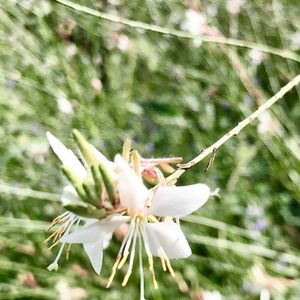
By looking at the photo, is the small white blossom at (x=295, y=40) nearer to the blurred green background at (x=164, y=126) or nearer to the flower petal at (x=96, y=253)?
the blurred green background at (x=164, y=126)

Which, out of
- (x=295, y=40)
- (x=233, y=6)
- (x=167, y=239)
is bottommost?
(x=167, y=239)

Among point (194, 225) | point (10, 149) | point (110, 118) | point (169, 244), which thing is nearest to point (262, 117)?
point (194, 225)

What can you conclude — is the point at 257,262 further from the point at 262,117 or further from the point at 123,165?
the point at 123,165

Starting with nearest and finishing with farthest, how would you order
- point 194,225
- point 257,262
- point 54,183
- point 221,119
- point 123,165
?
point 123,165 < point 257,262 < point 194,225 < point 54,183 < point 221,119

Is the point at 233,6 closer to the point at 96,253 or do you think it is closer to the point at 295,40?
the point at 295,40

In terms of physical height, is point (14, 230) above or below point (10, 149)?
below

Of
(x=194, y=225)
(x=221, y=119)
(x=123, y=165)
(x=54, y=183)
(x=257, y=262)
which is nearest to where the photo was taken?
(x=123, y=165)

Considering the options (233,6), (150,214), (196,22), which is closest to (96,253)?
(150,214)
